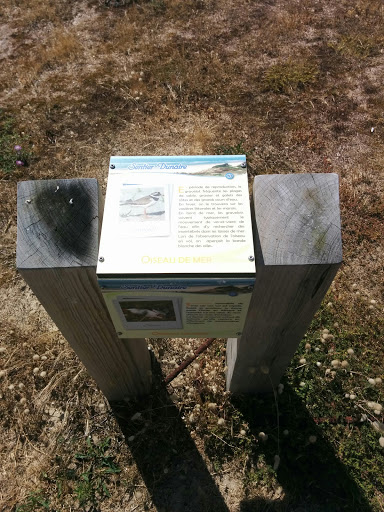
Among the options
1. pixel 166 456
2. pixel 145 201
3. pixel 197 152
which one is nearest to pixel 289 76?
pixel 197 152

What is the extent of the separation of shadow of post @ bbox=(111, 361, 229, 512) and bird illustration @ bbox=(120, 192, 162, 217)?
7.49 feet

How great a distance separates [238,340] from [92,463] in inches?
71.0

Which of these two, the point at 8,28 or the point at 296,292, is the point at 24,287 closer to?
the point at 296,292

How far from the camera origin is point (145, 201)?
74.4 inches

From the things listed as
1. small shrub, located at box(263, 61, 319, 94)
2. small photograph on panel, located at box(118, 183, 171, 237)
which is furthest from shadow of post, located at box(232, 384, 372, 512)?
small shrub, located at box(263, 61, 319, 94)

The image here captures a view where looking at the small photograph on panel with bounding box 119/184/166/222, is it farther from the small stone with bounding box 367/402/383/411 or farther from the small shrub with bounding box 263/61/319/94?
the small shrub with bounding box 263/61/319/94

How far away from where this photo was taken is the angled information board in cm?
176

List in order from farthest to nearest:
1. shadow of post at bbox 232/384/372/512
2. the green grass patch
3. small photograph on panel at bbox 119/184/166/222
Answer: the green grass patch → shadow of post at bbox 232/384/372/512 → small photograph on panel at bbox 119/184/166/222

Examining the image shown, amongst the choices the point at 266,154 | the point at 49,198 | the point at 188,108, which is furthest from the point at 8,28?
the point at 49,198

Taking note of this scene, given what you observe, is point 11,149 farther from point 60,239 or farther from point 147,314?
point 147,314

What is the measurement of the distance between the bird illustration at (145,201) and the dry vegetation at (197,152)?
2.33 meters

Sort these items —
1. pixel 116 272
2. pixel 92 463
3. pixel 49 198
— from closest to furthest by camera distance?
pixel 116 272
pixel 49 198
pixel 92 463

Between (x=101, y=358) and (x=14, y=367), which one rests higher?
(x=101, y=358)

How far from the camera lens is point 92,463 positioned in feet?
10.9
